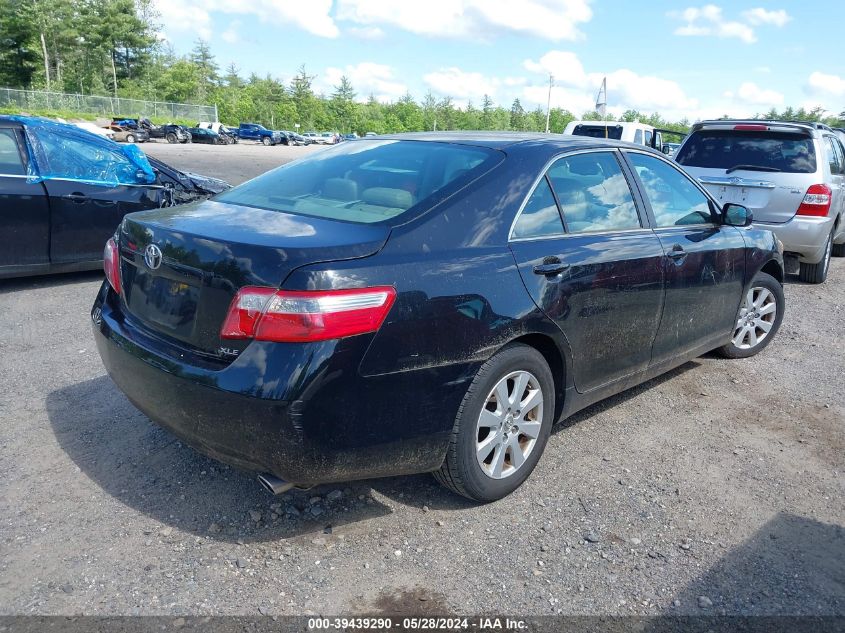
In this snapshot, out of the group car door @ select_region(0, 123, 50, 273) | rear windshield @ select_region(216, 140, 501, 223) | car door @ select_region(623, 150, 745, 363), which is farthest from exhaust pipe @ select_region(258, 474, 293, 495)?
car door @ select_region(0, 123, 50, 273)

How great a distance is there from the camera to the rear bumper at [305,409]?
2.45 m

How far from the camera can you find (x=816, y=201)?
24.8 feet

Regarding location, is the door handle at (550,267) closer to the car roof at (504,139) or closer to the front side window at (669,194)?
the car roof at (504,139)

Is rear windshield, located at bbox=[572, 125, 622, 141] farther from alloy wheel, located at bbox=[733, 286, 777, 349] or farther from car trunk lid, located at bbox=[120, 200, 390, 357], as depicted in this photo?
car trunk lid, located at bbox=[120, 200, 390, 357]

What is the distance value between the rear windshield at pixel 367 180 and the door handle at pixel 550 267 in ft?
1.72

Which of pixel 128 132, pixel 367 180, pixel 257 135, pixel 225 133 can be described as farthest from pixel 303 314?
pixel 257 135

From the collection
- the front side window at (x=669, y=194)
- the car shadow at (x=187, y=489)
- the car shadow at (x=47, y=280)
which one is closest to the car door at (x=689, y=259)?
the front side window at (x=669, y=194)

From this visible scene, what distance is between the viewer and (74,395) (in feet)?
13.8

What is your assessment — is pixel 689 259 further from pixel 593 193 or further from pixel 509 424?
pixel 509 424

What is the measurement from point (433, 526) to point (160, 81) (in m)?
84.7

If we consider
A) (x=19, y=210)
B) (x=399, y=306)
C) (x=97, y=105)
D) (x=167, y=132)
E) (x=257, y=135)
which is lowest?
(x=257, y=135)

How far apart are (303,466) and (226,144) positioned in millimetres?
55901

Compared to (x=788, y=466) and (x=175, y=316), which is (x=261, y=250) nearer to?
(x=175, y=316)

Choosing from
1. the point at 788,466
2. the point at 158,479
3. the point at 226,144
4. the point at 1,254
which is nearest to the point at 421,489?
the point at 158,479
